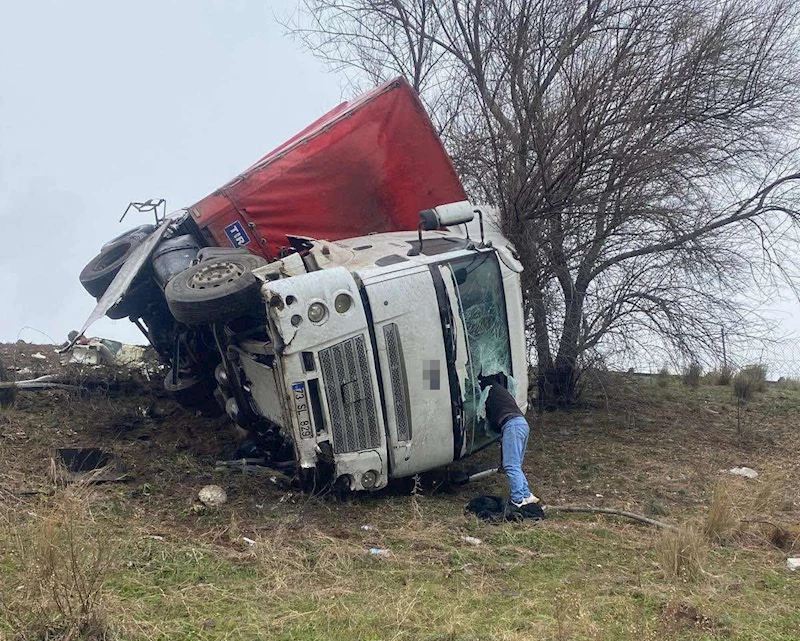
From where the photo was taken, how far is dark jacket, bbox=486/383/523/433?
19.4ft

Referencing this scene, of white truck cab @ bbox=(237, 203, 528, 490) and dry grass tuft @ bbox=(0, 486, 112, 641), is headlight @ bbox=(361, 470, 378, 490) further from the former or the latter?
dry grass tuft @ bbox=(0, 486, 112, 641)

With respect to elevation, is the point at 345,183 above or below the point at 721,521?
above

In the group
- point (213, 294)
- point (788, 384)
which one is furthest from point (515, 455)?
point (788, 384)

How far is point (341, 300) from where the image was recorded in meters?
5.37

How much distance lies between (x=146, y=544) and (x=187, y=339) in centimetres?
274

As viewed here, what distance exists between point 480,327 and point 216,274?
75.9 inches

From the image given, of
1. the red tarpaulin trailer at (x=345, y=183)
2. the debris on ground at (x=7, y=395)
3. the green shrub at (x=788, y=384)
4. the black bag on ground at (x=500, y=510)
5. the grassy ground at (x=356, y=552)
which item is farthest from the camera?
the green shrub at (x=788, y=384)

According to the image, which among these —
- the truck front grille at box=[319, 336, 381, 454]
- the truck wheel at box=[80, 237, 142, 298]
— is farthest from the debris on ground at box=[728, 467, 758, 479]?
the truck wheel at box=[80, 237, 142, 298]

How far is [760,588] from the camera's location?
422 cm

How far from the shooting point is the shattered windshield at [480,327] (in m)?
5.90

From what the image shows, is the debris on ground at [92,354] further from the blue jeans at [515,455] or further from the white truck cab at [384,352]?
the blue jeans at [515,455]

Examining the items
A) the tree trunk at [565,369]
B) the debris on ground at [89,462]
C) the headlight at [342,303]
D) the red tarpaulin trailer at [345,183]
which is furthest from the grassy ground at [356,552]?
the red tarpaulin trailer at [345,183]

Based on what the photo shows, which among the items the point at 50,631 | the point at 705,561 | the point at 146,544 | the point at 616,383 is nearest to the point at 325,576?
the point at 146,544

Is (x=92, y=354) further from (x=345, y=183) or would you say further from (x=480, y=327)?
(x=480, y=327)
